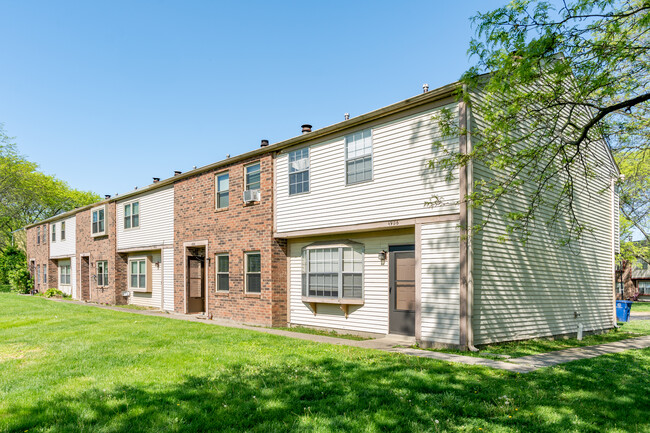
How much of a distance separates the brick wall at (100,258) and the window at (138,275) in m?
0.68

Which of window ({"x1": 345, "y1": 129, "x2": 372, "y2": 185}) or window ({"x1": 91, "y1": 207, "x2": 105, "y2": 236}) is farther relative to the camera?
window ({"x1": 91, "y1": 207, "x2": 105, "y2": 236})

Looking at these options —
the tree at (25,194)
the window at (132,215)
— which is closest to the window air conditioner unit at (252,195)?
the window at (132,215)

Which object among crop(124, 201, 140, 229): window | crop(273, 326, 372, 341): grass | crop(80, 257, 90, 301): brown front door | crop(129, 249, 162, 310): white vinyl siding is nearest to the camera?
crop(273, 326, 372, 341): grass

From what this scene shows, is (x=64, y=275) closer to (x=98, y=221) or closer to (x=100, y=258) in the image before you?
(x=100, y=258)

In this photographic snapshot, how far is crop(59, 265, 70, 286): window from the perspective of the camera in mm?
29578

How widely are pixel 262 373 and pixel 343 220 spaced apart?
567 cm

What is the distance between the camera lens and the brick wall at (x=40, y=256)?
31.4 metres

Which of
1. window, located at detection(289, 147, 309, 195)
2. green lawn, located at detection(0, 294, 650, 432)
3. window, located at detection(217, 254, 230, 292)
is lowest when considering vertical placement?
green lawn, located at detection(0, 294, 650, 432)

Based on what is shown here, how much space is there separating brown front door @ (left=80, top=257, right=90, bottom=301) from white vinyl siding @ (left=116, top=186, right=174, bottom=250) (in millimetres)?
5783

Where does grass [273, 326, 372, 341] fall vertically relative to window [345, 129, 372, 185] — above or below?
below

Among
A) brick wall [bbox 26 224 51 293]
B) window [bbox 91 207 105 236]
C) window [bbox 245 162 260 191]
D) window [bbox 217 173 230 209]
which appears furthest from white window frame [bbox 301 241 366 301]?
brick wall [bbox 26 224 51 293]

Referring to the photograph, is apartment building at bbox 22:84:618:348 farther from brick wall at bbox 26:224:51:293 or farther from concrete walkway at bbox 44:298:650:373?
brick wall at bbox 26:224:51:293

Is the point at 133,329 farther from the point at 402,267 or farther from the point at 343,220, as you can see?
the point at 402,267

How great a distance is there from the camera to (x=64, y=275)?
1188 inches
